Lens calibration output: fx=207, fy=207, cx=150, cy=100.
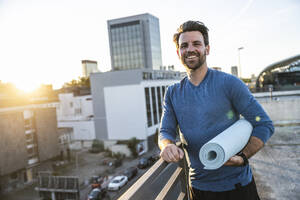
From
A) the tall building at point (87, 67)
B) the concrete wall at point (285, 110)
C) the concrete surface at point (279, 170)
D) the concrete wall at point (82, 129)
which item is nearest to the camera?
the concrete surface at point (279, 170)

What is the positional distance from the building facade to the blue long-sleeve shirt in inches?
1018

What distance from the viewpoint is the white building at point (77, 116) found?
3719 centimetres

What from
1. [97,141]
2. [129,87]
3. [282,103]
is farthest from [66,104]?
[282,103]

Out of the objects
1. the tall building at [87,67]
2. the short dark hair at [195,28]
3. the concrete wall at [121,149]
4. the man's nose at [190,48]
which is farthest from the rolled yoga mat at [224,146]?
the tall building at [87,67]

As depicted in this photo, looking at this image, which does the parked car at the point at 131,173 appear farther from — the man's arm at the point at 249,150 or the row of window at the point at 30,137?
the man's arm at the point at 249,150

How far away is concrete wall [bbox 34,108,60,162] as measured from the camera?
2641 centimetres

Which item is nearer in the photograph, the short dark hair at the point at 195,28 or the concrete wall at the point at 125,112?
the short dark hair at the point at 195,28

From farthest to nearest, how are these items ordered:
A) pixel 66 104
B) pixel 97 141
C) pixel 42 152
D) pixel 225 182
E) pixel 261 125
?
pixel 66 104, pixel 97 141, pixel 42 152, pixel 225 182, pixel 261 125

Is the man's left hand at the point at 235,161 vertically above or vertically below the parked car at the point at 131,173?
above

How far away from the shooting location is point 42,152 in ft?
87.5

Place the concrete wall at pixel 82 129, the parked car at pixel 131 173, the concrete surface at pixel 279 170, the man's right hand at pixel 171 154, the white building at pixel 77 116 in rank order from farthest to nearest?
the white building at pixel 77 116 < the concrete wall at pixel 82 129 < the parked car at pixel 131 173 < the concrete surface at pixel 279 170 < the man's right hand at pixel 171 154

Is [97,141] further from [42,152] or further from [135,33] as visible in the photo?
[135,33]

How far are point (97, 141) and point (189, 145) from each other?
3571 centimetres

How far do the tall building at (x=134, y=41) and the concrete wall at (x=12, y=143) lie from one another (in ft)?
143
